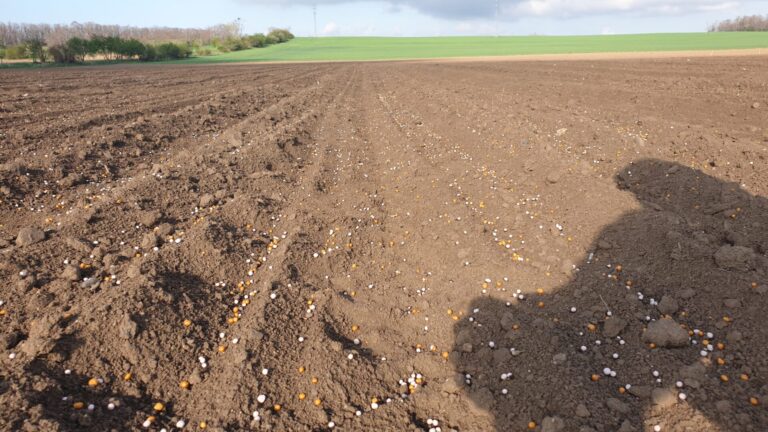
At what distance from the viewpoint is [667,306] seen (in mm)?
4359

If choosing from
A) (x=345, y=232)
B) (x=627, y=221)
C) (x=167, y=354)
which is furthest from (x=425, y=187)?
(x=167, y=354)

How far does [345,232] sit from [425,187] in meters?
2.06

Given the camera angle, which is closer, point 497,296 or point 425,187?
point 497,296

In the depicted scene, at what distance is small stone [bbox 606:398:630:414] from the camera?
3320mm

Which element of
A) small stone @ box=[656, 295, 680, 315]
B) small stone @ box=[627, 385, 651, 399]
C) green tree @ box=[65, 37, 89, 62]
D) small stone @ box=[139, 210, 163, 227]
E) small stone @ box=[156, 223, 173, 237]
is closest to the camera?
small stone @ box=[627, 385, 651, 399]

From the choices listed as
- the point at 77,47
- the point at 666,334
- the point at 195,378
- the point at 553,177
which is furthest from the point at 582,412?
the point at 77,47

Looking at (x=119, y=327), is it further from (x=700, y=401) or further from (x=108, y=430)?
(x=700, y=401)

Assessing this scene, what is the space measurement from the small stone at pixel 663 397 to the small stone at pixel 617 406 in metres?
0.25

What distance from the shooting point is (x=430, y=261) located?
17.9ft

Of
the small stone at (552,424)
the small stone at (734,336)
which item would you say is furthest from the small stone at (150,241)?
the small stone at (734,336)

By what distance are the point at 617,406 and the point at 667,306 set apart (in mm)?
1537

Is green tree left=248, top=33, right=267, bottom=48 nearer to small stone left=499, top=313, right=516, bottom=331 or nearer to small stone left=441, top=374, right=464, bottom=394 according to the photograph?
small stone left=499, top=313, right=516, bottom=331

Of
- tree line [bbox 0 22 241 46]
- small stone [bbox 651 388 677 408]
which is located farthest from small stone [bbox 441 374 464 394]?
tree line [bbox 0 22 241 46]

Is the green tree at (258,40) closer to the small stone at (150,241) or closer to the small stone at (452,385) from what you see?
the small stone at (150,241)
